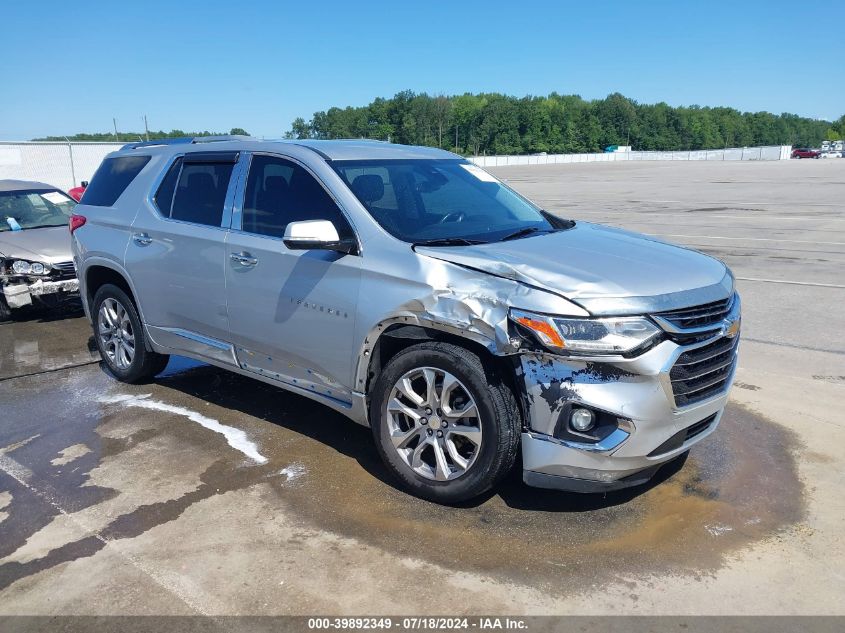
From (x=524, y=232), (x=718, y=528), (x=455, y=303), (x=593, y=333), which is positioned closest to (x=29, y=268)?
(x=524, y=232)

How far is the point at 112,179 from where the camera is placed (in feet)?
19.7

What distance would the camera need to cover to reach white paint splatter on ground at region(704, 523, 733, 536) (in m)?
3.61

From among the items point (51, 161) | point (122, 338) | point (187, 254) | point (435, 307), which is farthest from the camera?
point (51, 161)

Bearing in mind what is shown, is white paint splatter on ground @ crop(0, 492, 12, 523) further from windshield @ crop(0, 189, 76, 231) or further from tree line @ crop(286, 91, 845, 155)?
tree line @ crop(286, 91, 845, 155)

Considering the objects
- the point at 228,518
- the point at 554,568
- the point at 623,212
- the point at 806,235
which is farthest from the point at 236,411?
the point at 623,212

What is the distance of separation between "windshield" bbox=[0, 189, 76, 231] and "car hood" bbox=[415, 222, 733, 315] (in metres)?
7.56

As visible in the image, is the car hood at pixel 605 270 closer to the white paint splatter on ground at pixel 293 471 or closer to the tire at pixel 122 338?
the white paint splatter on ground at pixel 293 471

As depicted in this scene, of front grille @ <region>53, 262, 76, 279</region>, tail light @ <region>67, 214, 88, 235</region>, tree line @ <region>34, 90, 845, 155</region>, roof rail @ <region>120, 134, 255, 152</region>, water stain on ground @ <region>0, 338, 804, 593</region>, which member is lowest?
water stain on ground @ <region>0, 338, 804, 593</region>

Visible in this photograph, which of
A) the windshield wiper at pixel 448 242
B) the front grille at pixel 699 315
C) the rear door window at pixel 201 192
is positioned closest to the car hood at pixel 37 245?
the rear door window at pixel 201 192

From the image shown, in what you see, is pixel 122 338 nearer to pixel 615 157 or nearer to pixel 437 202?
pixel 437 202

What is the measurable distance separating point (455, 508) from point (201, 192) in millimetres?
2885

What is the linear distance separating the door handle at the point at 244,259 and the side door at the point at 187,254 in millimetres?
129

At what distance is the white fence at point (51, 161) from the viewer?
21281 millimetres

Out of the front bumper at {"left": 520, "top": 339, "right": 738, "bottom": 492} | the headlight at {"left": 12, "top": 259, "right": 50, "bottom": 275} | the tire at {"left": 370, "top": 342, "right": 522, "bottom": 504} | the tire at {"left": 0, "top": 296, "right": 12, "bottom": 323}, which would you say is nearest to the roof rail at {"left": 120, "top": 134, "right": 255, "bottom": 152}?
the tire at {"left": 370, "top": 342, "right": 522, "bottom": 504}
